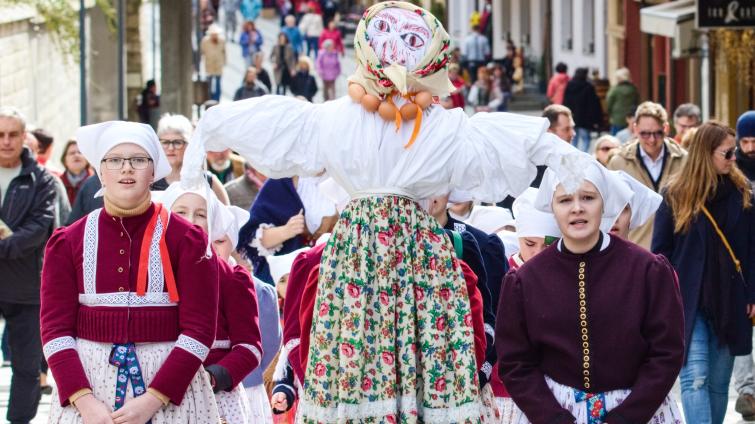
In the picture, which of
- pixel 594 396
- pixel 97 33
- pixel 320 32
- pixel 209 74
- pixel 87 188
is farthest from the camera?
pixel 320 32

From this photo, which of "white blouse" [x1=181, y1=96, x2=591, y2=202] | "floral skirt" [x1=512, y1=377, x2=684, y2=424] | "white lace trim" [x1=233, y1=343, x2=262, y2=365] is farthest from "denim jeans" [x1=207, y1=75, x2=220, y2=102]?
"white blouse" [x1=181, y1=96, x2=591, y2=202]

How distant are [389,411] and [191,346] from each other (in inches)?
29.2

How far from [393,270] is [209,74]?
3031cm

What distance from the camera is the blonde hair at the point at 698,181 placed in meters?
8.80

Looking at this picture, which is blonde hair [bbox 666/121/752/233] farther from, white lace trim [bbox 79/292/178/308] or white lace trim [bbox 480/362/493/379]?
white lace trim [bbox 79/292/178/308]

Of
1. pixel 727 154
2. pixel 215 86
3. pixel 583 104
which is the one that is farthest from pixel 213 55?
pixel 727 154

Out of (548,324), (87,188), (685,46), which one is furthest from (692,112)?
(685,46)

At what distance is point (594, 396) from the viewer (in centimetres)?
566

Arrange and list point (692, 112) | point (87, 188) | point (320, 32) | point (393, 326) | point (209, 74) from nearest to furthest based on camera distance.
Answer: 1. point (393, 326)
2. point (87, 188)
3. point (692, 112)
4. point (209, 74)
5. point (320, 32)

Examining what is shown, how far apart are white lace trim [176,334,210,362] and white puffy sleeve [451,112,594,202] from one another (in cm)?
99

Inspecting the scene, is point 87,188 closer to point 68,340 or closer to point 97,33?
point 68,340

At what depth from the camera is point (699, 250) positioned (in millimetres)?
8852

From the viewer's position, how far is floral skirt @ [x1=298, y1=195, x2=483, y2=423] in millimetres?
5293

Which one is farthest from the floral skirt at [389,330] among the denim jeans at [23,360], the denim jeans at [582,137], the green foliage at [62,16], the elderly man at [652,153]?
the denim jeans at [582,137]
